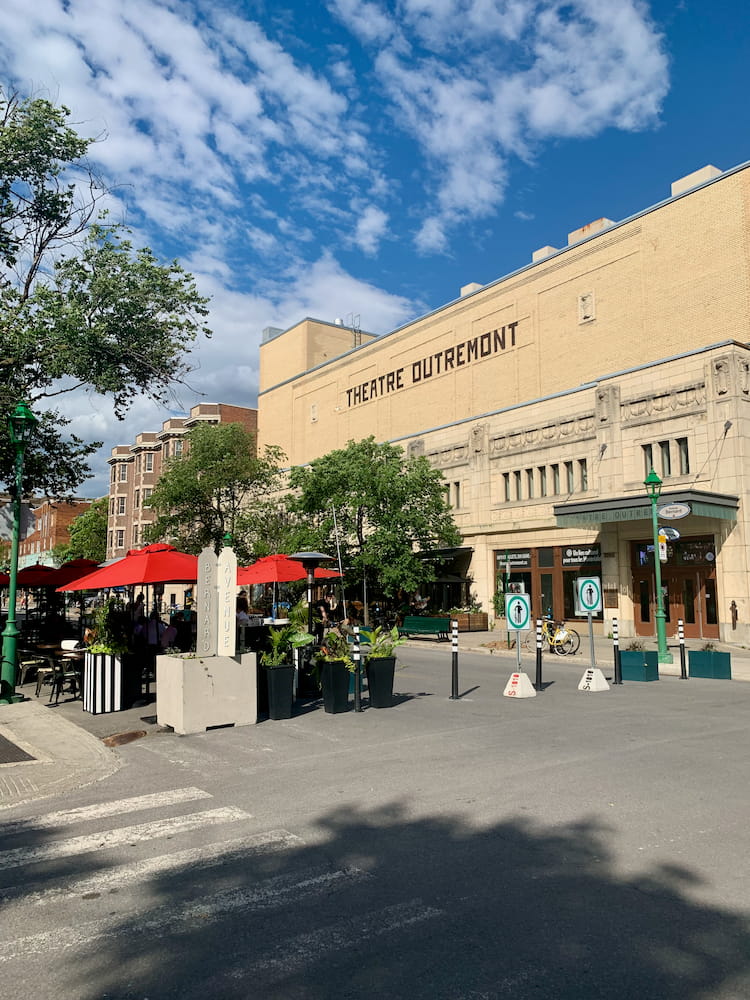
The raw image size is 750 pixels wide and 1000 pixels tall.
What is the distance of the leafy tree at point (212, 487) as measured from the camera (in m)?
46.1

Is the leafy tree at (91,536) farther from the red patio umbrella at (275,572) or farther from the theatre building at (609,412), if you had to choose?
the red patio umbrella at (275,572)

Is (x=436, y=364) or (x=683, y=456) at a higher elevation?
(x=436, y=364)

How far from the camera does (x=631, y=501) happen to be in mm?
26359

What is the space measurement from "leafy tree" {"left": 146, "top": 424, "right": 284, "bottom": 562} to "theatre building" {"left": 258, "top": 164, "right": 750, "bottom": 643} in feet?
33.9

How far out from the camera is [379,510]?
33.7 metres

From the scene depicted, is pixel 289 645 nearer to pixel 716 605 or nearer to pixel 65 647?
pixel 65 647

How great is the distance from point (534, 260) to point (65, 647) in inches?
1409

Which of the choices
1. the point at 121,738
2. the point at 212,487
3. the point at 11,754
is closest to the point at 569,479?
the point at 212,487

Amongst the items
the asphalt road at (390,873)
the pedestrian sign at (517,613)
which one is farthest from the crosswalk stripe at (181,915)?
the pedestrian sign at (517,613)

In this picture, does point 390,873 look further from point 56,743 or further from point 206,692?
point 56,743

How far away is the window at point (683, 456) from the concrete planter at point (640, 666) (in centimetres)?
1285

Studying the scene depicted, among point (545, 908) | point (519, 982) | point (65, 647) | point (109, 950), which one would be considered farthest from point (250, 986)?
point (65, 647)

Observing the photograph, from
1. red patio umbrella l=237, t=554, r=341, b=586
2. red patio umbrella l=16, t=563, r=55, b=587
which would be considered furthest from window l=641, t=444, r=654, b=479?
red patio umbrella l=16, t=563, r=55, b=587

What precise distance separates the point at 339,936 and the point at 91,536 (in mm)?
95025
